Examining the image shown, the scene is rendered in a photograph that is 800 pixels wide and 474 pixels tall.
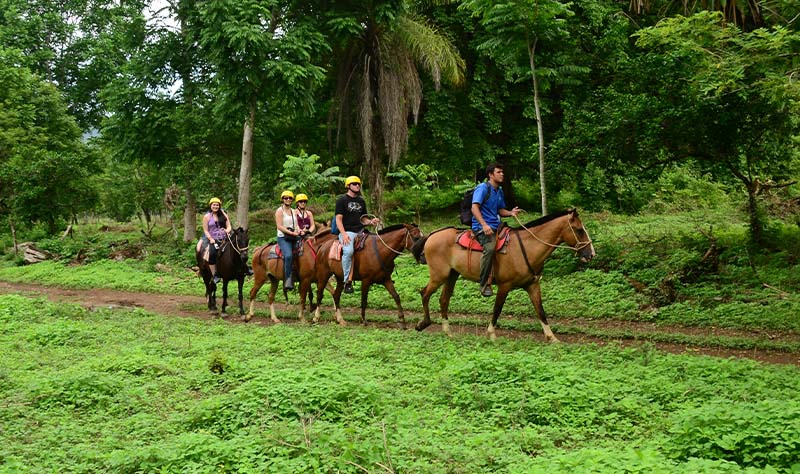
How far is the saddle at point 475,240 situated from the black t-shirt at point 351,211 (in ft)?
8.64

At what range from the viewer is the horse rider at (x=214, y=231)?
1571 cm

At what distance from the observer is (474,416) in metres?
6.81

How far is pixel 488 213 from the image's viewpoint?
457 inches

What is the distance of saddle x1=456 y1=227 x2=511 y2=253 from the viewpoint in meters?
11.5

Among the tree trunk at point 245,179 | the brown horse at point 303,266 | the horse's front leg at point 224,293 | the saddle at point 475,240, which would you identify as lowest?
the horse's front leg at point 224,293

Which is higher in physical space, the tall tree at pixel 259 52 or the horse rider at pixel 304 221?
the tall tree at pixel 259 52

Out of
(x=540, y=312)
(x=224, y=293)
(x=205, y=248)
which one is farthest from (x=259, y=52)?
(x=540, y=312)

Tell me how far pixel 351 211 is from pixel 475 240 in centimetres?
321

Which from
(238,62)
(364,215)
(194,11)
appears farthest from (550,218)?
(194,11)

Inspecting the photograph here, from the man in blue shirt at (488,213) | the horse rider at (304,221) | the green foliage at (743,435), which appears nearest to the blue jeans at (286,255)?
the horse rider at (304,221)

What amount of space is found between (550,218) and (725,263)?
6.83m

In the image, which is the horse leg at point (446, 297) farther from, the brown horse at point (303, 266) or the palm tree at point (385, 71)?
the palm tree at point (385, 71)

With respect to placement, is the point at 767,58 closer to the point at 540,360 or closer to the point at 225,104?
the point at 540,360

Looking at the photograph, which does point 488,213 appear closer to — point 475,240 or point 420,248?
point 475,240
